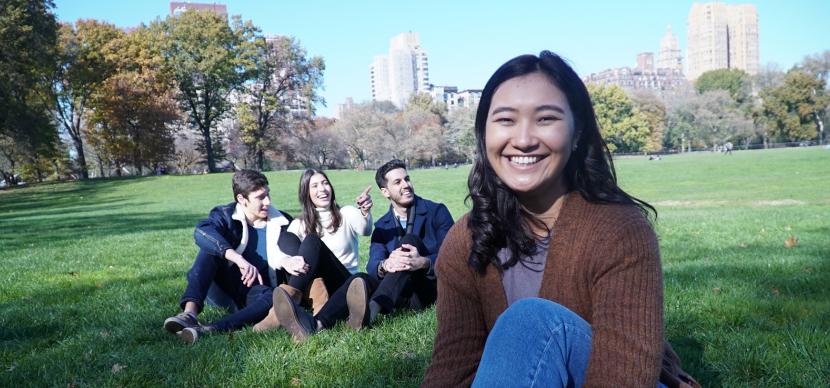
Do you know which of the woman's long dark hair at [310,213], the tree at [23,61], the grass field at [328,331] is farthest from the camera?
the tree at [23,61]

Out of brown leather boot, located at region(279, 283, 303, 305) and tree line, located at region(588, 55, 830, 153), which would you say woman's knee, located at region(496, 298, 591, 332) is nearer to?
brown leather boot, located at region(279, 283, 303, 305)

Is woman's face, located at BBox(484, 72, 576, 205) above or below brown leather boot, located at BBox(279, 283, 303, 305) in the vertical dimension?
above

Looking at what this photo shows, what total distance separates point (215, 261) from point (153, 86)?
4381 centimetres

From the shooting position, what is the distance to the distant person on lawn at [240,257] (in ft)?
14.7

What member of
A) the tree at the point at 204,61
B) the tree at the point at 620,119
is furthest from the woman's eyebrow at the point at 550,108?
the tree at the point at 620,119

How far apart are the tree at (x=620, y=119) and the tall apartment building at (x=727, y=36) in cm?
12777

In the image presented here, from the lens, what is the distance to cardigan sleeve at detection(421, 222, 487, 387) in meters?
2.02

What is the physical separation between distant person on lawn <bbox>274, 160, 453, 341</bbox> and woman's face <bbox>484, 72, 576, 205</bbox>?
2.39 metres

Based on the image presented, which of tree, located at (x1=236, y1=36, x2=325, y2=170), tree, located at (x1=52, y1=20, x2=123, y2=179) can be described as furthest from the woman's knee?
tree, located at (x1=236, y1=36, x2=325, y2=170)

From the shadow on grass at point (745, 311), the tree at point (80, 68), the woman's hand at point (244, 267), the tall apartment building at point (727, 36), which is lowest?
the shadow on grass at point (745, 311)

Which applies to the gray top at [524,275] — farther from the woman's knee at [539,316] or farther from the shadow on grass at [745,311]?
the shadow on grass at [745,311]

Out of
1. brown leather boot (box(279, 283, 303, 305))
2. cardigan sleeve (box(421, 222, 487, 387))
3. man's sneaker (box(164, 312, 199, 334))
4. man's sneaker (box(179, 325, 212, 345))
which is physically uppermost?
cardigan sleeve (box(421, 222, 487, 387))

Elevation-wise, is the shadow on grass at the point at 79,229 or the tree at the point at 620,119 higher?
the tree at the point at 620,119

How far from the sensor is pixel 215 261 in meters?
4.68
